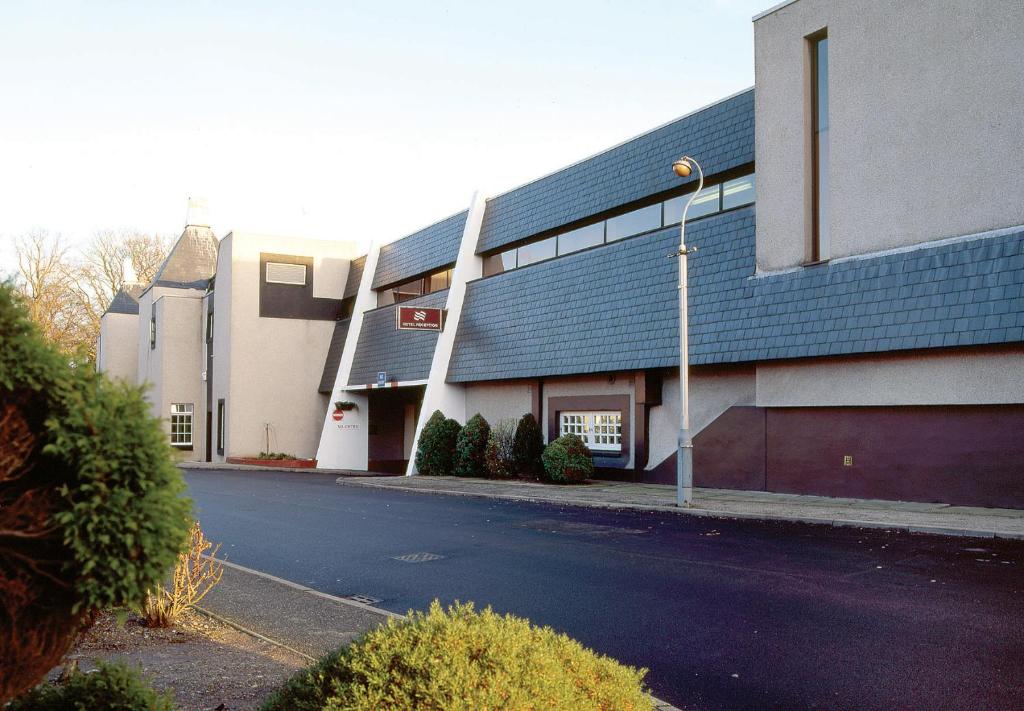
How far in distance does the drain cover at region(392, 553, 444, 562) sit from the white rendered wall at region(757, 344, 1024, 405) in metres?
9.77

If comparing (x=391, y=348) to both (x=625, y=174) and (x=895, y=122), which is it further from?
(x=895, y=122)

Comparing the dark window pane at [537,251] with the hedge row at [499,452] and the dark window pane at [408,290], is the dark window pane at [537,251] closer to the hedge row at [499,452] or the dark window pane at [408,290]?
the hedge row at [499,452]

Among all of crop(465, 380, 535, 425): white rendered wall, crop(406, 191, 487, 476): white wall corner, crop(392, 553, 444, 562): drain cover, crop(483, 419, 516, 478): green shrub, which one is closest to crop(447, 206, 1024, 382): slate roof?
crop(406, 191, 487, 476): white wall corner

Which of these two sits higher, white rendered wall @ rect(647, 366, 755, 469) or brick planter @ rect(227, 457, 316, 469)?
white rendered wall @ rect(647, 366, 755, 469)

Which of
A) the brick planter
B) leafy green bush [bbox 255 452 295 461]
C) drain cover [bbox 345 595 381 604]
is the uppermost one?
drain cover [bbox 345 595 381 604]

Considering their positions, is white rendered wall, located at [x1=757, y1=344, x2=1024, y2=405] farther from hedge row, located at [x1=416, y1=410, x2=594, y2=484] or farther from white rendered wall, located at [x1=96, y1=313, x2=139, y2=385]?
white rendered wall, located at [x1=96, y1=313, x2=139, y2=385]

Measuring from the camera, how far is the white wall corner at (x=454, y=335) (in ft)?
92.5

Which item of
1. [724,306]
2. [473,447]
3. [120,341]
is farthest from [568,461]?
[120,341]

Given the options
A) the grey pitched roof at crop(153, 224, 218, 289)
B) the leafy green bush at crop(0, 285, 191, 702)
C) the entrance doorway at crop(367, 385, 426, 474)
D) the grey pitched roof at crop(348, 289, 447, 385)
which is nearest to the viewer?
the leafy green bush at crop(0, 285, 191, 702)

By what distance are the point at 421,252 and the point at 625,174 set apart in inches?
423

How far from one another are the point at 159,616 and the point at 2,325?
5023 millimetres

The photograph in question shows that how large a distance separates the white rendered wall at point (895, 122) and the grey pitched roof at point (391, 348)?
45.1ft

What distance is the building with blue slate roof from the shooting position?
1501 centimetres

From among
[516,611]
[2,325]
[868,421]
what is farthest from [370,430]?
[2,325]
